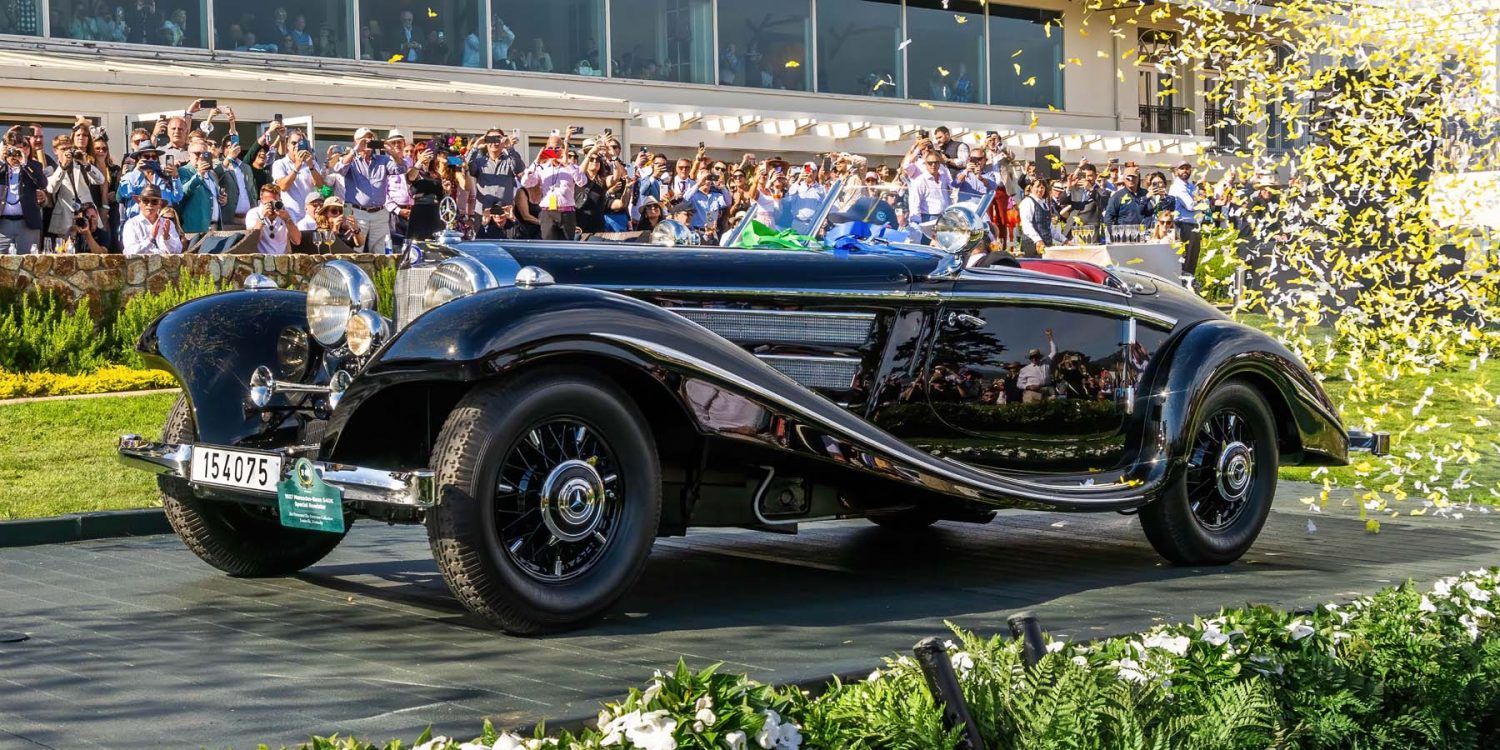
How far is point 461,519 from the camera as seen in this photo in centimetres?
545

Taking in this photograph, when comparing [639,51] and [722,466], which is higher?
[639,51]

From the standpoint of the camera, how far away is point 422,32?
26797 mm

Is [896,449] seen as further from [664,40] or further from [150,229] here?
[664,40]

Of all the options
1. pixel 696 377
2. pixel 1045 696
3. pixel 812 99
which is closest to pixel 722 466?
pixel 696 377

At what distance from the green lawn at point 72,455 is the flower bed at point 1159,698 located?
568cm

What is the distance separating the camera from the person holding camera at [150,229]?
1492 centimetres

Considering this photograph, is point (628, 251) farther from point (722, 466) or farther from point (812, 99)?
point (812, 99)

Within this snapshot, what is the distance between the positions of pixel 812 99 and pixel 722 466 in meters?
27.1

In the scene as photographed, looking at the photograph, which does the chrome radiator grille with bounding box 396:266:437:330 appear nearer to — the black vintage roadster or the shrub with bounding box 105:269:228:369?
the black vintage roadster

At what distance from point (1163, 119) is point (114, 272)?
32.8m

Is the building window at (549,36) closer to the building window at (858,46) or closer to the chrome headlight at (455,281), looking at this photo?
the building window at (858,46)

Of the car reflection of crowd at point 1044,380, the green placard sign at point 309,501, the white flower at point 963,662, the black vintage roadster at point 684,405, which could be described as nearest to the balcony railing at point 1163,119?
the black vintage roadster at point 684,405

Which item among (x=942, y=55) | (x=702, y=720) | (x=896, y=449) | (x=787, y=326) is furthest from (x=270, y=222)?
(x=942, y=55)

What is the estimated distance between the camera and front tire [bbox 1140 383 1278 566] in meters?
7.53
